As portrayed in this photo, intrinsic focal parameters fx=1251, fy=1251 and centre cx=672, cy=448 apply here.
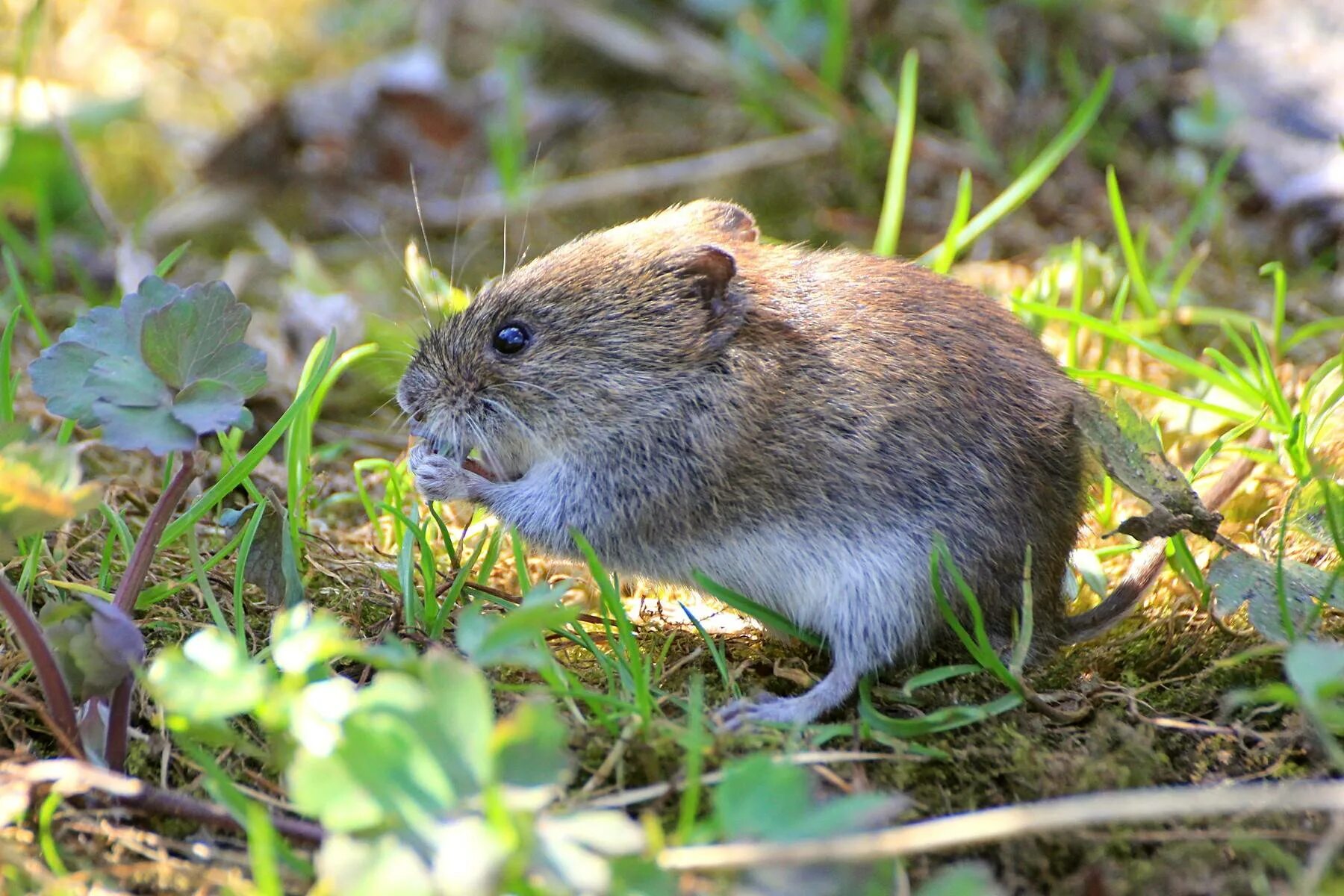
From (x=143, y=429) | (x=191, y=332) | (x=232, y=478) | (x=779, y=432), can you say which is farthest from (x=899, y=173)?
(x=143, y=429)

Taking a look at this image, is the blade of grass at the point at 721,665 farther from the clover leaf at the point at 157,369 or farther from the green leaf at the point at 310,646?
the clover leaf at the point at 157,369

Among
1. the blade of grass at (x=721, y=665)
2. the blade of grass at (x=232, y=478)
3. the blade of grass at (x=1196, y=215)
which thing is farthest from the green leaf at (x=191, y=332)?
the blade of grass at (x=1196, y=215)

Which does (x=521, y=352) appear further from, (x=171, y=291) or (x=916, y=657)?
(x=916, y=657)

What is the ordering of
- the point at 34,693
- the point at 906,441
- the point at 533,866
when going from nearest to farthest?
the point at 533,866 → the point at 34,693 → the point at 906,441

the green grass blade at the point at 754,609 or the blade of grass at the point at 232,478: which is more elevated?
the blade of grass at the point at 232,478

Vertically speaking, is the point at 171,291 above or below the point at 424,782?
above

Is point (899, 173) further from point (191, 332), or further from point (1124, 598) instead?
point (191, 332)

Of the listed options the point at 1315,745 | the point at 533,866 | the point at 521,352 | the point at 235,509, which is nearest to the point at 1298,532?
the point at 1315,745
